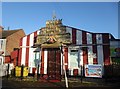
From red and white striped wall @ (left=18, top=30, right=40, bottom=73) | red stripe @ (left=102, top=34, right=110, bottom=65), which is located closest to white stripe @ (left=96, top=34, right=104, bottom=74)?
red stripe @ (left=102, top=34, right=110, bottom=65)

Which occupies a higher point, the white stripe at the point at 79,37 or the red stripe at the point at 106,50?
the white stripe at the point at 79,37

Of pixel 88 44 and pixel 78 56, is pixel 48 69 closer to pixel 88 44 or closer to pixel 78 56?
pixel 78 56

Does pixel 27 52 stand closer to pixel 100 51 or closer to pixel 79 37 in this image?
pixel 79 37

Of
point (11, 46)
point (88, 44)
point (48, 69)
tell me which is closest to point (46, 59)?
point (48, 69)

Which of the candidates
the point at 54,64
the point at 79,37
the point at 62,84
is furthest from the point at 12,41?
the point at 62,84

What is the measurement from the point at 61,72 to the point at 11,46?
1293 centimetres

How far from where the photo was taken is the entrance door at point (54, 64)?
20953 mm

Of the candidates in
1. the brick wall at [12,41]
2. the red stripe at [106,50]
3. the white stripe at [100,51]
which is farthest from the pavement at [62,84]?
the brick wall at [12,41]

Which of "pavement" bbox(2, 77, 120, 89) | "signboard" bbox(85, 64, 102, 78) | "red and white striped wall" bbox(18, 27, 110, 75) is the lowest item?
"pavement" bbox(2, 77, 120, 89)

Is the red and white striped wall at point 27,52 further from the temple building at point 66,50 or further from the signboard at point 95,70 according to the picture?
the signboard at point 95,70

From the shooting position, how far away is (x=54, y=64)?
21.4 meters

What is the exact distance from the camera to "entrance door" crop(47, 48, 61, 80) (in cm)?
2095

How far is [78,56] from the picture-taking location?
830 inches

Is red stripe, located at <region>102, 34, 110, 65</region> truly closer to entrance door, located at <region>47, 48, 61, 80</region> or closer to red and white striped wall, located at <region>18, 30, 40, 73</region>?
entrance door, located at <region>47, 48, 61, 80</region>
